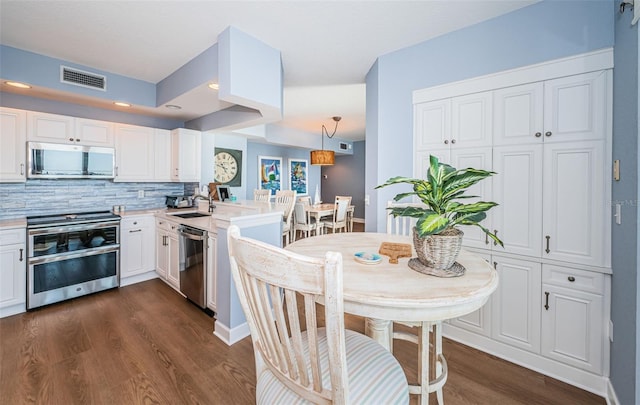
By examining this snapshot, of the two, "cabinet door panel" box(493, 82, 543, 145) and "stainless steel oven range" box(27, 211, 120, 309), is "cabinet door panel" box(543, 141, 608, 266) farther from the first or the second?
"stainless steel oven range" box(27, 211, 120, 309)

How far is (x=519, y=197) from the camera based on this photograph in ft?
6.21

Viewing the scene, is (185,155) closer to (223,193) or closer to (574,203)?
(223,193)

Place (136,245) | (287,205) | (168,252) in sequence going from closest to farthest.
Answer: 1. (168,252)
2. (136,245)
3. (287,205)

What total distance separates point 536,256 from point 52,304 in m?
4.38

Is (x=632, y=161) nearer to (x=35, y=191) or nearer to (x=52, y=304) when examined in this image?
(x=52, y=304)

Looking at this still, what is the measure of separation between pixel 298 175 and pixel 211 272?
5189 mm

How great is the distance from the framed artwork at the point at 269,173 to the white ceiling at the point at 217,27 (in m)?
3.51

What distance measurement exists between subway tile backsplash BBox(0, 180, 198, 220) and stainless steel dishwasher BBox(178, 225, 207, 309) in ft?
5.00

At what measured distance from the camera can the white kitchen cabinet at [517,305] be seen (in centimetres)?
183

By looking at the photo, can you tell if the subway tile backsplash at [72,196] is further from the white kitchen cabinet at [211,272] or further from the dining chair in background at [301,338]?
the dining chair in background at [301,338]

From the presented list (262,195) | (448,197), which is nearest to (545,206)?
(448,197)

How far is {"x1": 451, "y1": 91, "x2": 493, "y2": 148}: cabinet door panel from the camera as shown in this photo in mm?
2002

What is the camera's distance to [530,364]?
6.02ft

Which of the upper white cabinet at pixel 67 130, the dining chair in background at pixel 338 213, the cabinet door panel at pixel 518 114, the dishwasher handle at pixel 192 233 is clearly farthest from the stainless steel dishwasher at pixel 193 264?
the dining chair in background at pixel 338 213
